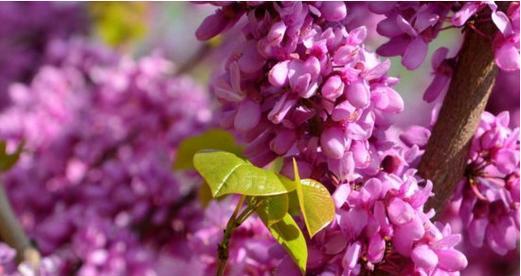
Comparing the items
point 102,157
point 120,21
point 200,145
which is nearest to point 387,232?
point 200,145

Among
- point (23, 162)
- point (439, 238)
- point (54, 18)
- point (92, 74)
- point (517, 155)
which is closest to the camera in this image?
point (439, 238)

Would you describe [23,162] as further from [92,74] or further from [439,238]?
[439,238]

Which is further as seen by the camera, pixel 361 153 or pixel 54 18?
pixel 54 18

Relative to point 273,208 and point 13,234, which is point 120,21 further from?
point 273,208

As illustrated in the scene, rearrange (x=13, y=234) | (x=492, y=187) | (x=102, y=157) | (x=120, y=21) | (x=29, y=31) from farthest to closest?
(x=29, y=31) → (x=120, y=21) → (x=102, y=157) → (x=13, y=234) → (x=492, y=187)

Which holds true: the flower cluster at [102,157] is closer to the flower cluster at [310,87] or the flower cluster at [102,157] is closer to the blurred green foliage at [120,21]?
the blurred green foliage at [120,21]

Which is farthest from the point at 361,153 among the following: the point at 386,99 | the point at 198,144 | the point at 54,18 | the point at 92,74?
the point at 54,18
